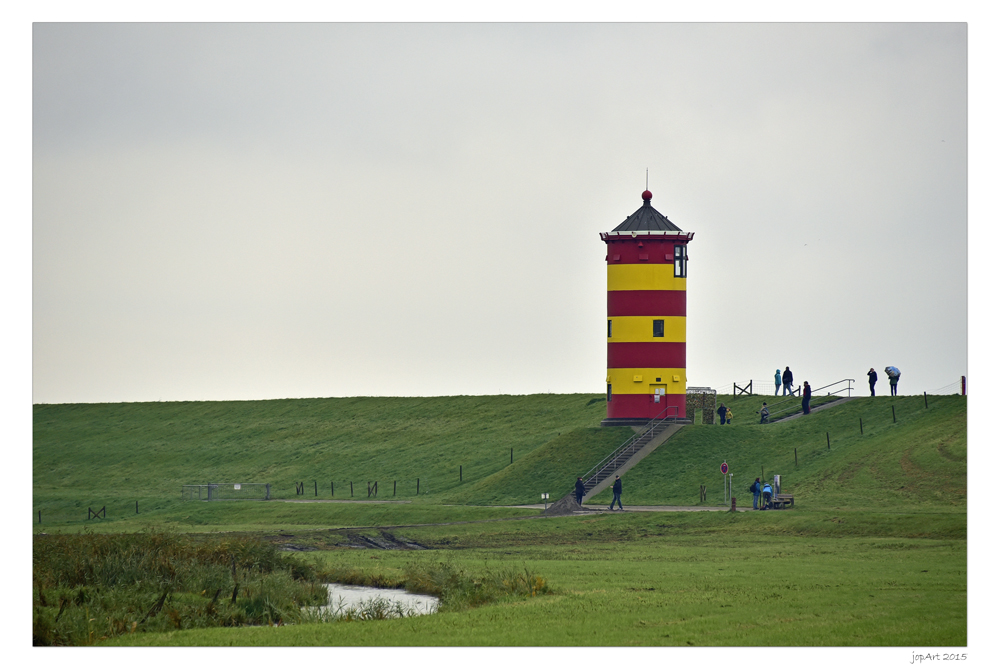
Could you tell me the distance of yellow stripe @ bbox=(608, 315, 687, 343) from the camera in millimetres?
65250

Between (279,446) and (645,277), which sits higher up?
(645,277)

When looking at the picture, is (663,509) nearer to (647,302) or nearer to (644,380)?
(644,380)

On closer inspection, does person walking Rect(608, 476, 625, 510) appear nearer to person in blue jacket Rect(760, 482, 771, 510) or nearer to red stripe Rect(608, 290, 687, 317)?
person in blue jacket Rect(760, 482, 771, 510)

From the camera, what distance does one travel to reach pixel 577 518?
51250 mm

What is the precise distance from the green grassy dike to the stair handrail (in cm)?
88

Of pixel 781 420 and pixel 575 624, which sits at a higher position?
pixel 781 420

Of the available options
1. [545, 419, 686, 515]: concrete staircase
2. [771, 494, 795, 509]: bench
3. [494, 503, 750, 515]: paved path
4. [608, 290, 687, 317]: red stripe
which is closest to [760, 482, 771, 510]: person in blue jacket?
[771, 494, 795, 509]: bench

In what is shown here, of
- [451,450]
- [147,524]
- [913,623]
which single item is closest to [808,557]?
[913,623]

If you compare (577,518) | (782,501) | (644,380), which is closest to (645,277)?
(644,380)

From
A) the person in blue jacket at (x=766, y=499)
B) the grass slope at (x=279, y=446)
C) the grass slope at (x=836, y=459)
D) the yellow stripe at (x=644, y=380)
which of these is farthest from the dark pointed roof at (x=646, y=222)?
the person in blue jacket at (x=766, y=499)

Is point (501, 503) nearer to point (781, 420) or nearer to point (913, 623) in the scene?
point (781, 420)

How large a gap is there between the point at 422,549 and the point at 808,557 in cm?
1342

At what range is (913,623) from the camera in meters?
25.6

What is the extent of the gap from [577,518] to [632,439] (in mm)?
13511
